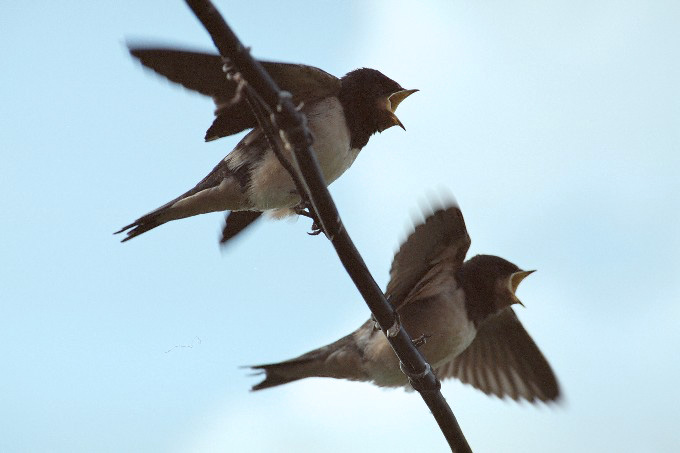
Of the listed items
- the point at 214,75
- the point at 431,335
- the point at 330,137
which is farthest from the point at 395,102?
the point at 214,75

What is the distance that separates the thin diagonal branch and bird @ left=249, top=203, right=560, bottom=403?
0.56 metres

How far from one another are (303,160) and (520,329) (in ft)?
9.54

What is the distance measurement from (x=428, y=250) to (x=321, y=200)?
177 cm

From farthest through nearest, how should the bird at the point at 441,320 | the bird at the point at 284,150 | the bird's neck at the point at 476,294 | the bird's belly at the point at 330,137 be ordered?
the bird's neck at the point at 476,294
the bird at the point at 441,320
the bird's belly at the point at 330,137
the bird at the point at 284,150

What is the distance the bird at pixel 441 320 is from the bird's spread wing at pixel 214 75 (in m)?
1.02

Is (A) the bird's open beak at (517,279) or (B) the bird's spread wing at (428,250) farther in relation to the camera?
(A) the bird's open beak at (517,279)

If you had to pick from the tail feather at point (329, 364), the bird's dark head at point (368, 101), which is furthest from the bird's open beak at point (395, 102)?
the tail feather at point (329, 364)

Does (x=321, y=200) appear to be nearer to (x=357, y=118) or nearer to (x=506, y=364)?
(x=357, y=118)

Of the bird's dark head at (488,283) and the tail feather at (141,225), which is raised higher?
the tail feather at (141,225)

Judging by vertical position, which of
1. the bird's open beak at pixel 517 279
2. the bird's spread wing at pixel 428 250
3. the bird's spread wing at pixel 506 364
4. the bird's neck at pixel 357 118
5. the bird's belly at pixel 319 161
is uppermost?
the bird's neck at pixel 357 118

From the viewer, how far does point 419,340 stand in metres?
4.34

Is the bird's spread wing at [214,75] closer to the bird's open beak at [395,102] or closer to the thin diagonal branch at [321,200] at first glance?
the thin diagonal branch at [321,200]

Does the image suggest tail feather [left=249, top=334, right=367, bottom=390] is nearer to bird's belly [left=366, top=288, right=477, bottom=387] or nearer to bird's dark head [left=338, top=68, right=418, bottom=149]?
bird's belly [left=366, top=288, right=477, bottom=387]

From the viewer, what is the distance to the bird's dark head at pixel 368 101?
470 cm
